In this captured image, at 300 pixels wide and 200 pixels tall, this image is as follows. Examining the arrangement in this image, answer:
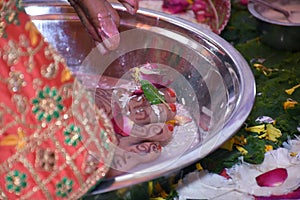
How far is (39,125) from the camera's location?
0.92 m

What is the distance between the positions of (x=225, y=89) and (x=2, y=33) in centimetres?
53

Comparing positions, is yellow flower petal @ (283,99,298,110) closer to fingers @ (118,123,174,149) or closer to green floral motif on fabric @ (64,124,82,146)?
fingers @ (118,123,174,149)

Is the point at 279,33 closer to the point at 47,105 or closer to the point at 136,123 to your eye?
the point at 136,123

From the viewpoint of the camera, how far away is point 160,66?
4.64ft

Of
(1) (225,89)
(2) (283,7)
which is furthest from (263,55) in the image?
(1) (225,89)

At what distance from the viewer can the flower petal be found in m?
1.12

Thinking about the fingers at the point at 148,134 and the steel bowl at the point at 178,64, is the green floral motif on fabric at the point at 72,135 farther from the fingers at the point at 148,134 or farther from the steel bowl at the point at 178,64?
the fingers at the point at 148,134

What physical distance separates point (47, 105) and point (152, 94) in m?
0.41

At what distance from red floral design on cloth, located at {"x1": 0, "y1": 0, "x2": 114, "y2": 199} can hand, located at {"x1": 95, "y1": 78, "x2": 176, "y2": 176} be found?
11cm

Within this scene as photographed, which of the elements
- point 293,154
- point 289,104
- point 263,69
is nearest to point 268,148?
point 293,154

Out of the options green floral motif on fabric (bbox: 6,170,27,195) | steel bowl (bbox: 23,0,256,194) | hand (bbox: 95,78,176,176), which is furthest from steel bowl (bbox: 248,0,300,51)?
green floral motif on fabric (bbox: 6,170,27,195)

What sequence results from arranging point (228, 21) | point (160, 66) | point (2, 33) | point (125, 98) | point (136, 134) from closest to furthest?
1. point (2, 33)
2. point (136, 134)
3. point (125, 98)
4. point (160, 66)
5. point (228, 21)

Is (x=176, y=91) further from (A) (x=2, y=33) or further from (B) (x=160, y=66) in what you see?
(A) (x=2, y=33)

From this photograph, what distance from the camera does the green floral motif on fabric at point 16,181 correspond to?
0.92 meters
